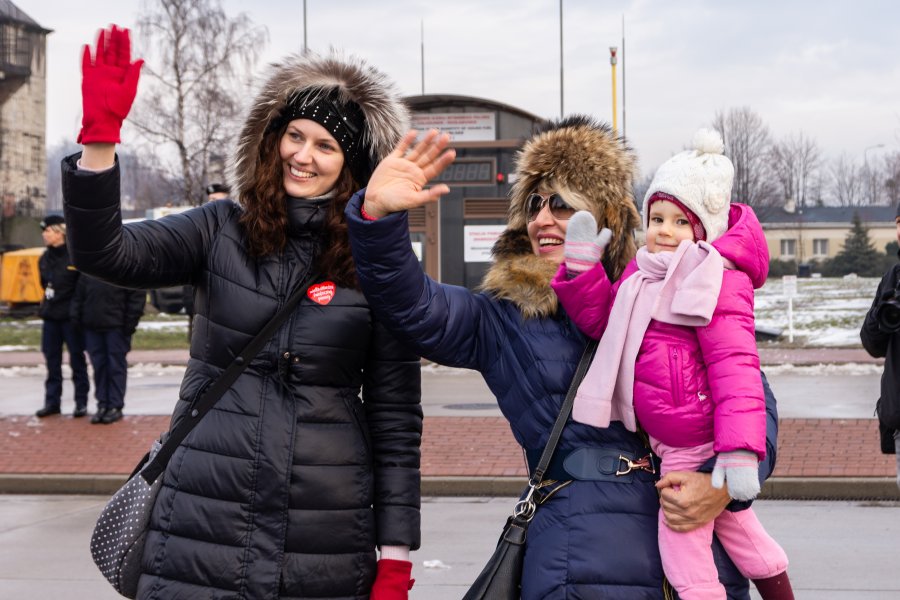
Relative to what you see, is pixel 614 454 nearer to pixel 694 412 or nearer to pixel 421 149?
pixel 694 412

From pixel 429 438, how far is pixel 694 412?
9.15 metres

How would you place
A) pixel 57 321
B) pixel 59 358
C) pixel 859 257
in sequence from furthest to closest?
pixel 859 257 → pixel 59 358 → pixel 57 321

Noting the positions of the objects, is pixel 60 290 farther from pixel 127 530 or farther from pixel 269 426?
pixel 269 426

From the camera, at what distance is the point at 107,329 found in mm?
12828

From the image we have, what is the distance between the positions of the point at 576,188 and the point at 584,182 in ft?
0.11

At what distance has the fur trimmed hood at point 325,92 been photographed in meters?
3.34

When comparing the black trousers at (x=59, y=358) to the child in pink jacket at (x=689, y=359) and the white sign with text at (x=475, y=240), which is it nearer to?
the white sign with text at (x=475, y=240)

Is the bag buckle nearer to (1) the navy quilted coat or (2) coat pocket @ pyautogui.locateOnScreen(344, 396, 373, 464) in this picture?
(1) the navy quilted coat

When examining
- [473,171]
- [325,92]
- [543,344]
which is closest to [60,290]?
Answer: [473,171]

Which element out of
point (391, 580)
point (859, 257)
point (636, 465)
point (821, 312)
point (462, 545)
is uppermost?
point (859, 257)

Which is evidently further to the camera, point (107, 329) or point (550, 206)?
point (107, 329)

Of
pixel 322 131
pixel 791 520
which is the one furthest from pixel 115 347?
pixel 322 131

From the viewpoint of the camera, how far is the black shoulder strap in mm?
3088

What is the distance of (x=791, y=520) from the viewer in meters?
8.53
